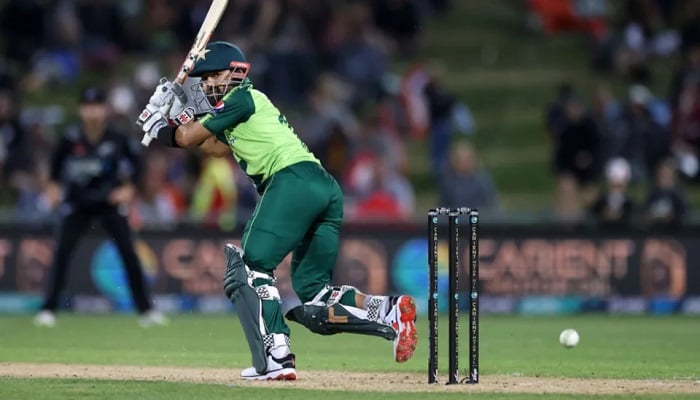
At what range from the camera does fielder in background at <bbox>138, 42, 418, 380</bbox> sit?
9.34 metres

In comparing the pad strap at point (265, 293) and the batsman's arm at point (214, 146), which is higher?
the batsman's arm at point (214, 146)

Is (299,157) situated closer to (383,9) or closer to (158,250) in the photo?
(158,250)

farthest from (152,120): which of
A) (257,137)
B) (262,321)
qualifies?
(262,321)

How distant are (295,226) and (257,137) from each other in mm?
639

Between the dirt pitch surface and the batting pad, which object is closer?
the dirt pitch surface

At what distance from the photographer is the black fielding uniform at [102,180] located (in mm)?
15094

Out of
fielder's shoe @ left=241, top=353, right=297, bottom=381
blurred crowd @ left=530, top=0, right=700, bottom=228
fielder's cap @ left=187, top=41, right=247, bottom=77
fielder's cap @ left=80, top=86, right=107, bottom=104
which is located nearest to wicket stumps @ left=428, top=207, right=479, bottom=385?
fielder's shoe @ left=241, top=353, right=297, bottom=381

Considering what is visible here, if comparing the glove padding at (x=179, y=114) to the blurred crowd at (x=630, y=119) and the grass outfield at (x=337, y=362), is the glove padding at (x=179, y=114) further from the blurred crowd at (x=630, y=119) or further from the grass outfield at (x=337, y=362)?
the blurred crowd at (x=630, y=119)

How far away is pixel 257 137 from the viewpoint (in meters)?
9.52

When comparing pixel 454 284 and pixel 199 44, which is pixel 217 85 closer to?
pixel 199 44

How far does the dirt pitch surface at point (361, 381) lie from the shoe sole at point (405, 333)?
21 cm

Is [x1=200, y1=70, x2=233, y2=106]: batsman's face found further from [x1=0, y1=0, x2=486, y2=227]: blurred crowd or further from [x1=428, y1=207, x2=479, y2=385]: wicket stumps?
[x1=0, y1=0, x2=486, y2=227]: blurred crowd

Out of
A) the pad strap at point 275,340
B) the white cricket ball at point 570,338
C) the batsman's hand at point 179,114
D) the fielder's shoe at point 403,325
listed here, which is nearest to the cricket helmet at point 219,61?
the batsman's hand at point 179,114

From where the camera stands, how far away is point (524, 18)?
27.4m
